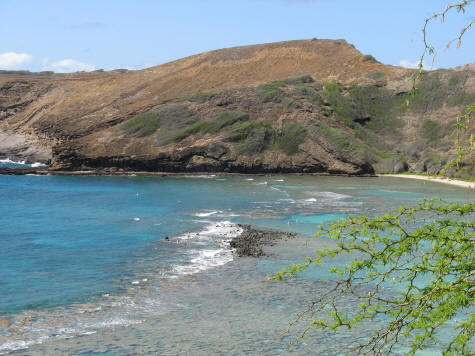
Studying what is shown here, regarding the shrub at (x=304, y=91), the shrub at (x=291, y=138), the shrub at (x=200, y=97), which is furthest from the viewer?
the shrub at (x=304, y=91)

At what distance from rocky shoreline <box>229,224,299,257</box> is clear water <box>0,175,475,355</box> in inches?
29.2

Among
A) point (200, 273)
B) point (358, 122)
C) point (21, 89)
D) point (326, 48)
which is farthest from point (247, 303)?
point (21, 89)

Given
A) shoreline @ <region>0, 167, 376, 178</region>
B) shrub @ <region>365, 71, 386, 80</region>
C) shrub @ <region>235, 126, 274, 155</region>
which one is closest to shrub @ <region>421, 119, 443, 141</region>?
shoreline @ <region>0, 167, 376, 178</region>

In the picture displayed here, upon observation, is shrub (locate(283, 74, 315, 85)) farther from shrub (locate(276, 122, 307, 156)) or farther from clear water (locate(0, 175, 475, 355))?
clear water (locate(0, 175, 475, 355))

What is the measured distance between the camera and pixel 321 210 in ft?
141

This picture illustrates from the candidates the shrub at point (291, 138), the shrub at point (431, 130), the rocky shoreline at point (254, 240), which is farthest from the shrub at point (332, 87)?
the rocky shoreline at point (254, 240)

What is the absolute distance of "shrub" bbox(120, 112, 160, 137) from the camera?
84438 millimetres

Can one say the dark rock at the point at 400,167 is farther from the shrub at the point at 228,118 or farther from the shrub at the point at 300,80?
the shrub at the point at 300,80

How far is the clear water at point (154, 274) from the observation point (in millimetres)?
16500

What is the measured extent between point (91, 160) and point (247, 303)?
65422 millimetres

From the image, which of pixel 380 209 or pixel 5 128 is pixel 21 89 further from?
pixel 380 209

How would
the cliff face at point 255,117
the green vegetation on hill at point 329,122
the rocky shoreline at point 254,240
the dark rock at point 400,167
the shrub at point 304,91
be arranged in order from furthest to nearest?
the shrub at point 304,91, the green vegetation on hill at point 329,122, the cliff face at point 255,117, the dark rock at point 400,167, the rocky shoreline at point 254,240

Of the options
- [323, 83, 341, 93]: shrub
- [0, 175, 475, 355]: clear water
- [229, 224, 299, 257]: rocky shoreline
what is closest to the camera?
[0, 175, 475, 355]: clear water

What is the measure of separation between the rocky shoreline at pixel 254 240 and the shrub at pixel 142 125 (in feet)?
169
